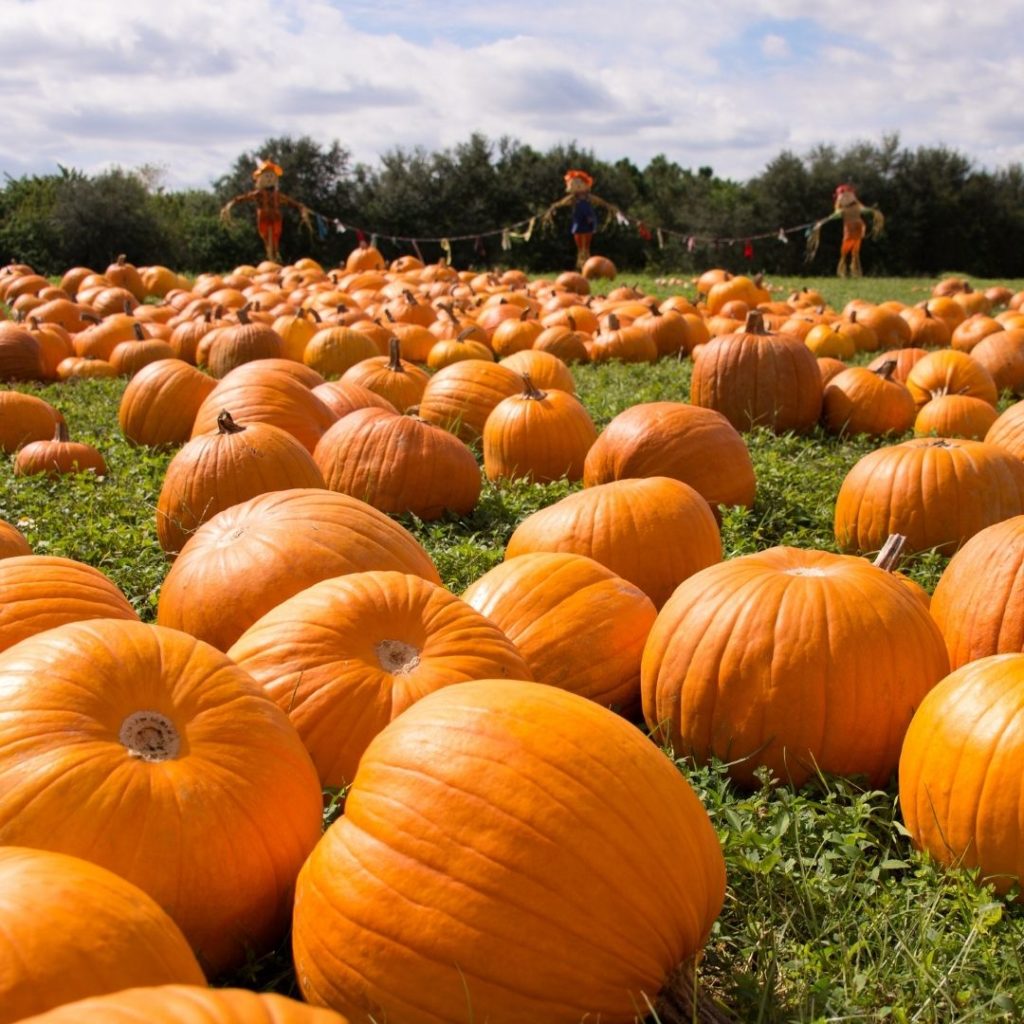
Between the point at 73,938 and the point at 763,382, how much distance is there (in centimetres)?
622

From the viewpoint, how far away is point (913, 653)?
9.88ft

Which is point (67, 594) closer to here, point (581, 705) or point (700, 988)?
point (581, 705)

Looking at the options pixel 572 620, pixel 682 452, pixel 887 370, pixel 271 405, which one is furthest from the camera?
pixel 887 370

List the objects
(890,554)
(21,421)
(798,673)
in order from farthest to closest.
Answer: (21,421) < (890,554) < (798,673)

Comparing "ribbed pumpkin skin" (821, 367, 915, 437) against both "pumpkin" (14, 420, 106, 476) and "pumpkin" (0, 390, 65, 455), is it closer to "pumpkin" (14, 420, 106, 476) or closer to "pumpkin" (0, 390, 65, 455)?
"pumpkin" (14, 420, 106, 476)

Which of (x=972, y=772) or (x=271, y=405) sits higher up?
(x=271, y=405)

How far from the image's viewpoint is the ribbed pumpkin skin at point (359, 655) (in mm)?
2559

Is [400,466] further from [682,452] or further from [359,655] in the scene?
[359,655]

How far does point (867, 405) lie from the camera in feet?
23.7

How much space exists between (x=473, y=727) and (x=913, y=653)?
60.1 inches

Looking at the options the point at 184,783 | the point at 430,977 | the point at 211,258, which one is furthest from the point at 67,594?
the point at 211,258

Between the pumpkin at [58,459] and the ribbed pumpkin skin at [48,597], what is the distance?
310cm

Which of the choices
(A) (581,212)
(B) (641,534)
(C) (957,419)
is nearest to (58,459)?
(B) (641,534)

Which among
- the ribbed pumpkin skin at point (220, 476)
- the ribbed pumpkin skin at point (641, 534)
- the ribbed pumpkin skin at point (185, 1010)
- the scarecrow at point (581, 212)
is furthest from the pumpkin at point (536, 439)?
the scarecrow at point (581, 212)
